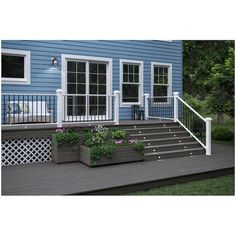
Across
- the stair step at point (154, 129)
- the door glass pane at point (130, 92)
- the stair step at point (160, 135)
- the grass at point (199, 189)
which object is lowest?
the grass at point (199, 189)

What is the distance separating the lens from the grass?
4887 mm

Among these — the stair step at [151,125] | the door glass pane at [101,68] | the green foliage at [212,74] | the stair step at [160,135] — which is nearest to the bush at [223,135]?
the green foliage at [212,74]

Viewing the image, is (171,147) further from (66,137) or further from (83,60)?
(83,60)

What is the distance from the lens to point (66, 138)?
6.79 metres

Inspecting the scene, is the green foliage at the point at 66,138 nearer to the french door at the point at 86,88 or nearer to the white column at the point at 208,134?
the french door at the point at 86,88

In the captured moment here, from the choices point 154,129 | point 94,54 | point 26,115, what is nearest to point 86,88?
point 94,54

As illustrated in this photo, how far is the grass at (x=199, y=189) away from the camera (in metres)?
4.89

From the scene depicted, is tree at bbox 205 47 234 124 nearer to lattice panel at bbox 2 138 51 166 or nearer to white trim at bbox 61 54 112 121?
white trim at bbox 61 54 112 121

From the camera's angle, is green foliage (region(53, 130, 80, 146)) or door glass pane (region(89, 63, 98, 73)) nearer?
green foliage (region(53, 130, 80, 146))

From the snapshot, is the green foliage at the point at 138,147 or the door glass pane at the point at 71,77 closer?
the green foliage at the point at 138,147

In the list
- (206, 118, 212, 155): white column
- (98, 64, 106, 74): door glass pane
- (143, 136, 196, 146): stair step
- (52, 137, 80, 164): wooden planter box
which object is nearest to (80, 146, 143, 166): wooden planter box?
(52, 137, 80, 164): wooden planter box

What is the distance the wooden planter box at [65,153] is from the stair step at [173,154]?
5.44 feet

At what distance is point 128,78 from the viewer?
34.9 feet

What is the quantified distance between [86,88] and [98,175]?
14.8 feet
